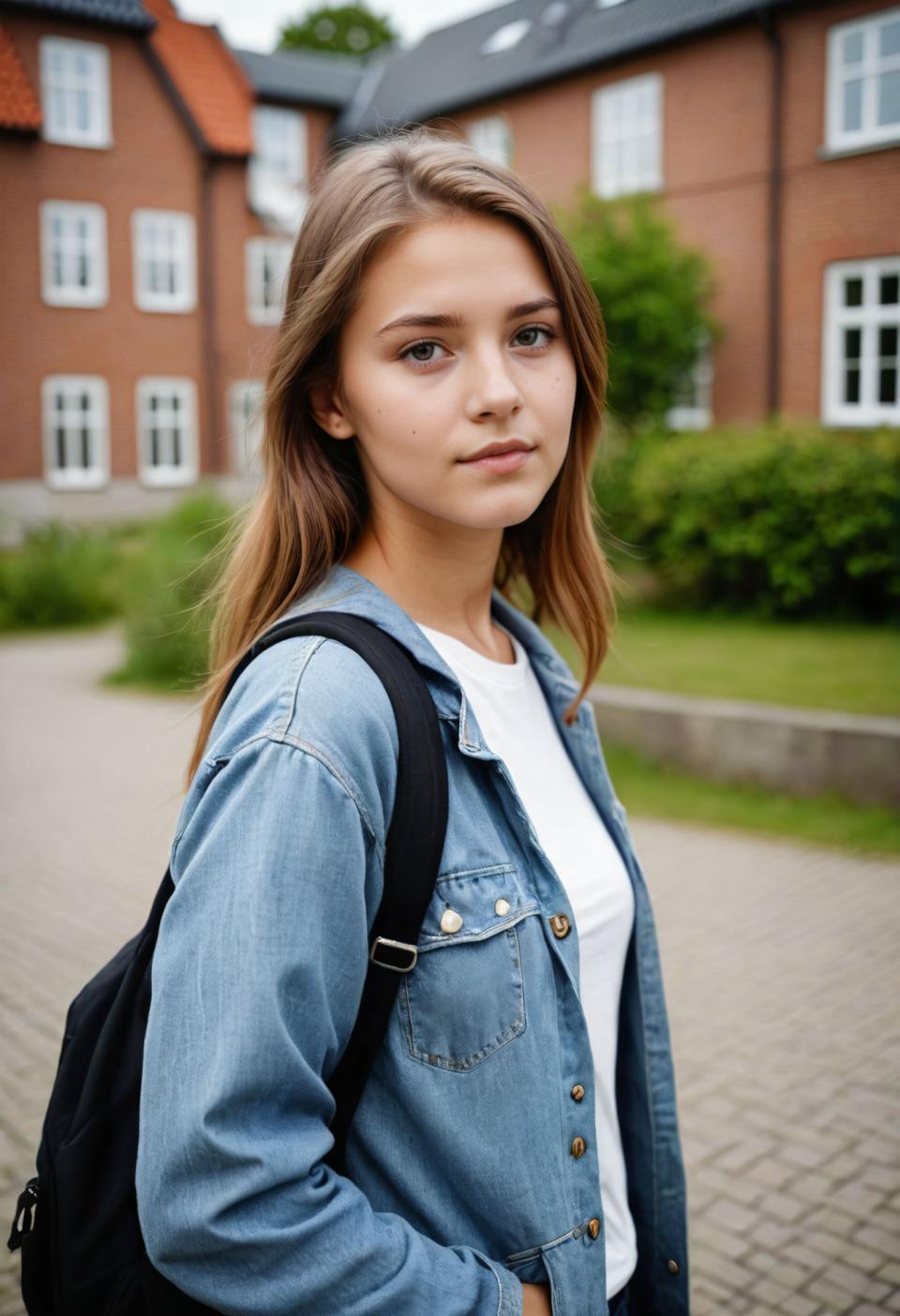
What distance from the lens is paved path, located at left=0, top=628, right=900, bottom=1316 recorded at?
3.03 metres

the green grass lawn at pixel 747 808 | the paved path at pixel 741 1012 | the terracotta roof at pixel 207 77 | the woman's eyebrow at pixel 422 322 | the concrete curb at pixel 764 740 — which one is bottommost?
the paved path at pixel 741 1012

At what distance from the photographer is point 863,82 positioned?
14.5 feet

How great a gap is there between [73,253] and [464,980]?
2.13 meters

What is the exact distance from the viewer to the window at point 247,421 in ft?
5.64

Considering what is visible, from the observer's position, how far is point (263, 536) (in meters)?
1.55

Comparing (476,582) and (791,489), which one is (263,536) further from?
(791,489)

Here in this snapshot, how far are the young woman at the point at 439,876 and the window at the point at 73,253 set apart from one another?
1219 millimetres

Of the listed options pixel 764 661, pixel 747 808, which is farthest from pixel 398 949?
pixel 764 661

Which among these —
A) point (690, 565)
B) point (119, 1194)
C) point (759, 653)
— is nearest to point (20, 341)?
point (119, 1194)

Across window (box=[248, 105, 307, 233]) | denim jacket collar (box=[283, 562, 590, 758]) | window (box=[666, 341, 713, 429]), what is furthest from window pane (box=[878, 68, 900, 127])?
window (box=[666, 341, 713, 429])

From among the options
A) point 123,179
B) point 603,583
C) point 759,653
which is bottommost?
point 759,653

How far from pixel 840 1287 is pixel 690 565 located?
31.1 ft

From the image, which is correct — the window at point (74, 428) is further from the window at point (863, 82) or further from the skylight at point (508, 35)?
the skylight at point (508, 35)

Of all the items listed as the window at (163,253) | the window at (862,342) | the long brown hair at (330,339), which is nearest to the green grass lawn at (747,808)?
the window at (862,342)
